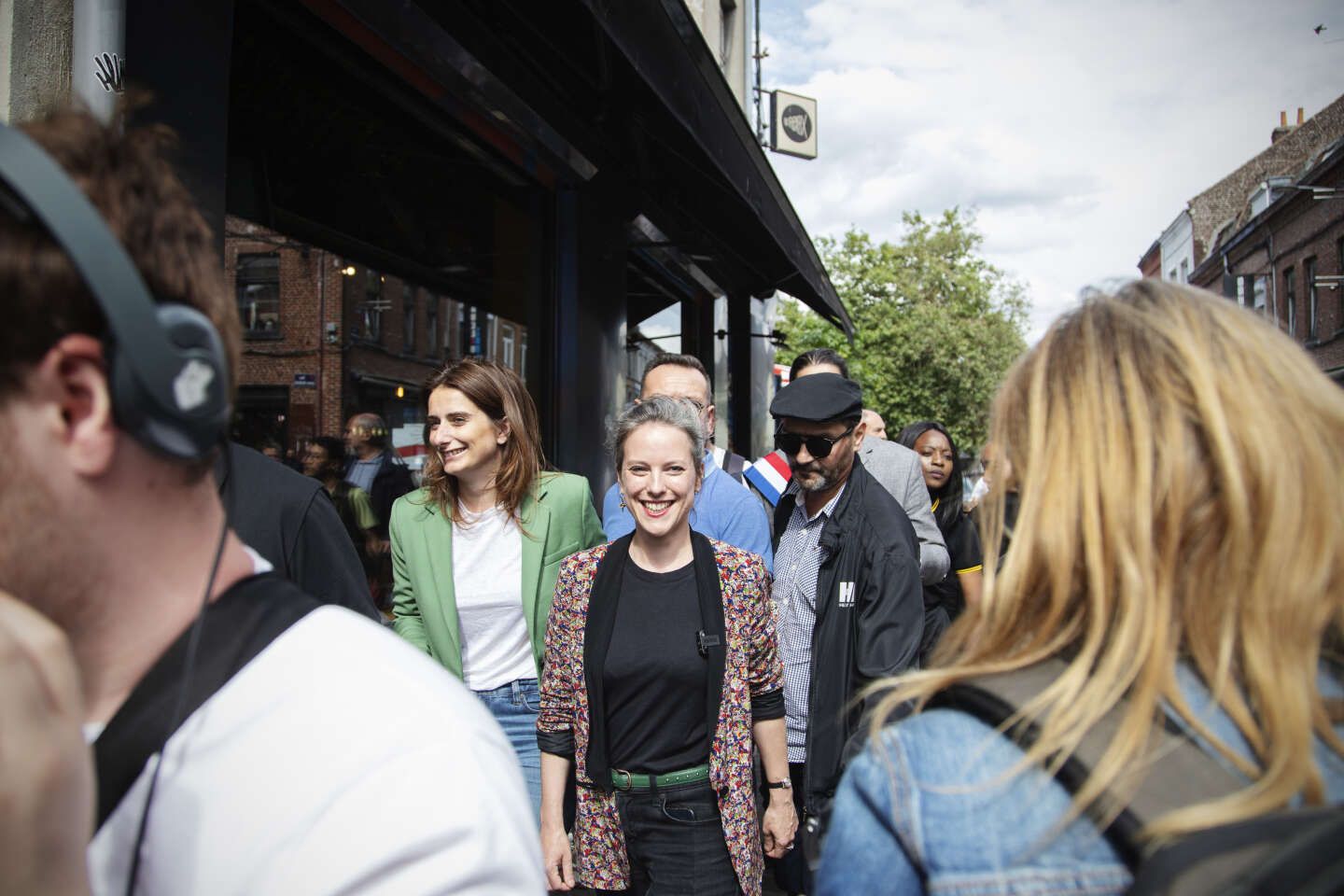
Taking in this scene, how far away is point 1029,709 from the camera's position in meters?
0.90

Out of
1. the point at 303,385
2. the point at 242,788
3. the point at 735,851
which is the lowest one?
the point at 735,851

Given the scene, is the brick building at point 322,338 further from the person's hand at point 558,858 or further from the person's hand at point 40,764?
the person's hand at point 40,764

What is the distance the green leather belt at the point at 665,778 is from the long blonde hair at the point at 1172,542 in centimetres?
155

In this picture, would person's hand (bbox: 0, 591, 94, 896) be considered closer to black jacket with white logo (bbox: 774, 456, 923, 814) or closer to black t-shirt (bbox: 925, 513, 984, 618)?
black jacket with white logo (bbox: 774, 456, 923, 814)

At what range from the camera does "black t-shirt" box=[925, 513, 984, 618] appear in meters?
4.29

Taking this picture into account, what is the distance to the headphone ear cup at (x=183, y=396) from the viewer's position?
0.75m

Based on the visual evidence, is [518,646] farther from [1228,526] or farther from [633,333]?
[633,333]

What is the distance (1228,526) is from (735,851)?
1.85m

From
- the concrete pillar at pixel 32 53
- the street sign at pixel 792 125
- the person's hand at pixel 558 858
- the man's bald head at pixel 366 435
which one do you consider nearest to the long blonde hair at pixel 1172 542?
the person's hand at pixel 558 858

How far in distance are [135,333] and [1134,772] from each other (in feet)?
3.15

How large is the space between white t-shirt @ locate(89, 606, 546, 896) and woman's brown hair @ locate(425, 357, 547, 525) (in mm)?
2425

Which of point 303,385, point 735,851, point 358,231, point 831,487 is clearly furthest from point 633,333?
point 735,851

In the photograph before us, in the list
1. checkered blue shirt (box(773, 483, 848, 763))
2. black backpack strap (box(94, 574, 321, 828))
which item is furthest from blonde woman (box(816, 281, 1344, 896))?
checkered blue shirt (box(773, 483, 848, 763))

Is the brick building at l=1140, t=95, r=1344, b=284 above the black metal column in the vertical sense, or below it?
above
